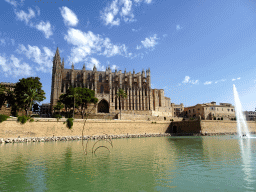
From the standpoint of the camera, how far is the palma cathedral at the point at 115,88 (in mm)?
65562

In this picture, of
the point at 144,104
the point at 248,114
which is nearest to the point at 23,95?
the point at 144,104

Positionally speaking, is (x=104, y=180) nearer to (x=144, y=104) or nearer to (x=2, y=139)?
(x=2, y=139)

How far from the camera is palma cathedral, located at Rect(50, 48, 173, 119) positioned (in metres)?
65.6

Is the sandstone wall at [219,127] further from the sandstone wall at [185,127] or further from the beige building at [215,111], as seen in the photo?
the beige building at [215,111]

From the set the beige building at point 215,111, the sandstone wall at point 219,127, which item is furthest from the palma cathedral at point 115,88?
the sandstone wall at point 219,127

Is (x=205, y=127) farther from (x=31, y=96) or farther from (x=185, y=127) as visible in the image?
(x=31, y=96)

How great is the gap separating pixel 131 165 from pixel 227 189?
17.5 feet

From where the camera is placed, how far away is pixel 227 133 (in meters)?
46.5

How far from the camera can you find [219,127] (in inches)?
1829

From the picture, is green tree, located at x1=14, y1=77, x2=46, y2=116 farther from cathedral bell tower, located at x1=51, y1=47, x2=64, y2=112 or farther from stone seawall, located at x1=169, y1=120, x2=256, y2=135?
stone seawall, located at x1=169, y1=120, x2=256, y2=135

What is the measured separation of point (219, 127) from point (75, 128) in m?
32.8

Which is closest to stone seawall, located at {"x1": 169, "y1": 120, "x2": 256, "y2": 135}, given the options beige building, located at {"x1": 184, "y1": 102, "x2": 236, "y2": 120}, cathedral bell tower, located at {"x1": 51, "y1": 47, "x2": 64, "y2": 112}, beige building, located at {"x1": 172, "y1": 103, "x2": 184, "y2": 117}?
beige building, located at {"x1": 184, "y1": 102, "x2": 236, "y2": 120}

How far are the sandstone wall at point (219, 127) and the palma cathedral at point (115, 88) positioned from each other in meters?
24.2

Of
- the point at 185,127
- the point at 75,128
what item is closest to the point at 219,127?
the point at 185,127
